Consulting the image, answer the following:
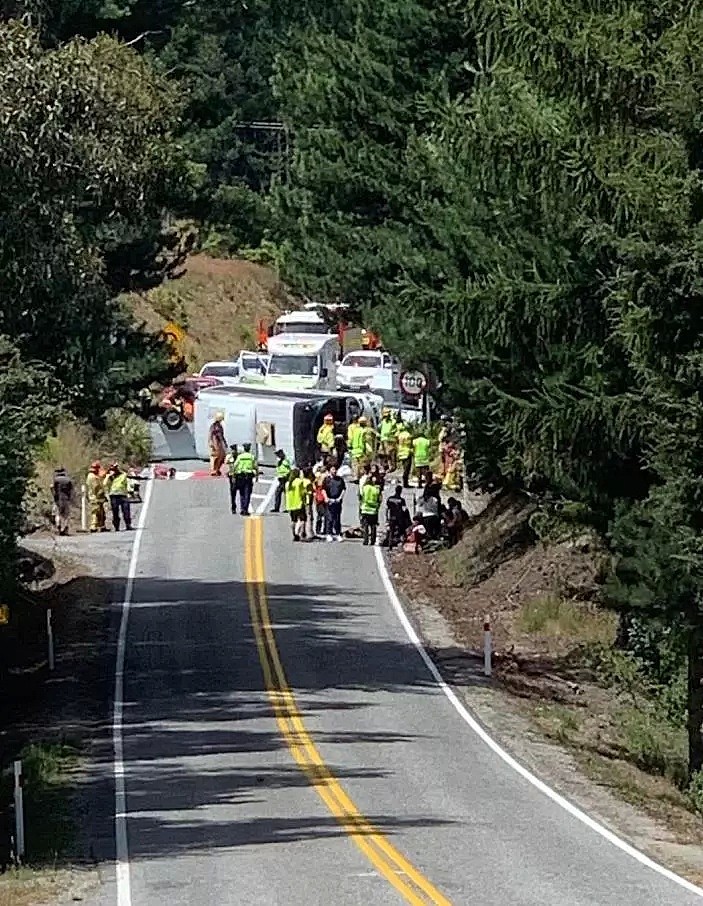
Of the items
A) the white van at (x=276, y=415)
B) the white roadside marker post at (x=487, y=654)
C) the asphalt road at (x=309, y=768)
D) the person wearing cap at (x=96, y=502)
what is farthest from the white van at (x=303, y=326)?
the white roadside marker post at (x=487, y=654)

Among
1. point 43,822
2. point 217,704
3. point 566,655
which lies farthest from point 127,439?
point 43,822

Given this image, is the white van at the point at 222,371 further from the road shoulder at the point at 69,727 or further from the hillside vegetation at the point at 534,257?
the hillside vegetation at the point at 534,257

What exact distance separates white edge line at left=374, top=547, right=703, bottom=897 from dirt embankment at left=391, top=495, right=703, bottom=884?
0.63 feet

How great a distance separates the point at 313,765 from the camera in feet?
79.0

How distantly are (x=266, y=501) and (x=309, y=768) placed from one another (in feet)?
81.4

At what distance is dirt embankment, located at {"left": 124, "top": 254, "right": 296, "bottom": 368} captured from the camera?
8888 centimetres

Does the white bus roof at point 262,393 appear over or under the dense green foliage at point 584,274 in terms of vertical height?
under

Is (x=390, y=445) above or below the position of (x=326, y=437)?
below

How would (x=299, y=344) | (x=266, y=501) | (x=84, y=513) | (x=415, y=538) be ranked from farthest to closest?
(x=299, y=344) → (x=266, y=501) → (x=84, y=513) → (x=415, y=538)

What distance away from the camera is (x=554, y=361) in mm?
29797

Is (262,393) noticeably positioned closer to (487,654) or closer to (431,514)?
(431,514)

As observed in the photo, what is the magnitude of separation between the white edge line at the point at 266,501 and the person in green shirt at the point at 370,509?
4.25 meters

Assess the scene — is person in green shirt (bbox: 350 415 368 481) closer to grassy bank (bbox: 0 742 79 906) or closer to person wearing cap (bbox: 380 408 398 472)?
person wearing cap (bbox: 380 408 398 472)

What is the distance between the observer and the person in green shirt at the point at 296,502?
4244 centimetres
